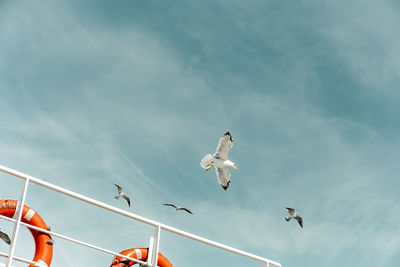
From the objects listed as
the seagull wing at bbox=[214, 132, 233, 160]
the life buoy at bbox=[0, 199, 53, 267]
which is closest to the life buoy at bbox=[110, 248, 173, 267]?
the life buoy at bbox=[0, 199, 53, 267]

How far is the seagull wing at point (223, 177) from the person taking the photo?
19156mm

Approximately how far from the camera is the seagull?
59.1 feet

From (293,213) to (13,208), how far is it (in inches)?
502

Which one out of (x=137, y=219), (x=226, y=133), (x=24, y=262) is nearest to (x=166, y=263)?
(x=137, y=219)

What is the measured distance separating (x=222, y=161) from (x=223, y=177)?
109 cm

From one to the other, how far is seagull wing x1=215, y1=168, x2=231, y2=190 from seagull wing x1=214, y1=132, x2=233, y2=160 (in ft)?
2.77

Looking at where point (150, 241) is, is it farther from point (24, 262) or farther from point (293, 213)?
point (293, 213)

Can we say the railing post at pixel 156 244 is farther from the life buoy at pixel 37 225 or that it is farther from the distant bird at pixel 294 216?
the distant bird at pixel 294 216

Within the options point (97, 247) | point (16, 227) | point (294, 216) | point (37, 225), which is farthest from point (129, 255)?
point (294, 216)

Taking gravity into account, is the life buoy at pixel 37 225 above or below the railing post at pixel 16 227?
above

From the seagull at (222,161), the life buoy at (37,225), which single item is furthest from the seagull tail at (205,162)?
the life buoy at (37,225)

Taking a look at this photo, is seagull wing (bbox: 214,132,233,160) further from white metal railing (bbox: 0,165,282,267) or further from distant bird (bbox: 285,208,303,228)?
white metal railing (bbox: 0,165,282,267)

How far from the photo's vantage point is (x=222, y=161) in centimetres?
1842

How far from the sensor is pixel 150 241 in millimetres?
7715
